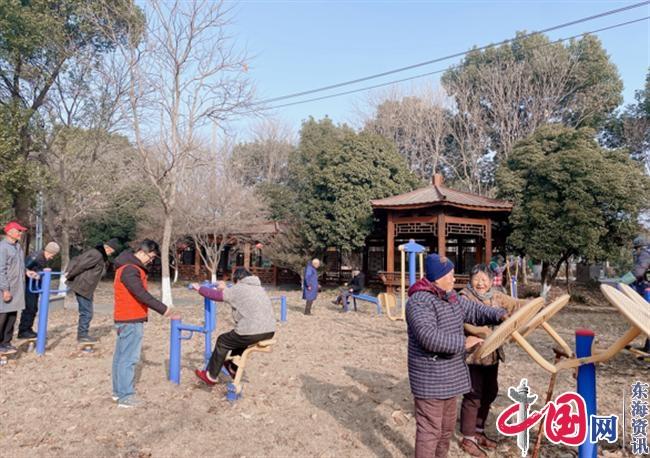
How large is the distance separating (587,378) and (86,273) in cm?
661

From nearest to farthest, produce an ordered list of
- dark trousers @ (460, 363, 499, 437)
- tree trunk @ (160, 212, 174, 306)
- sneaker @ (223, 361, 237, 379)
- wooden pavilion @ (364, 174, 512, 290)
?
dark trousers @ (460, 363, 499, 437), sneaker @ (223, 361, 237, 379), tree trunk @ (160, 212, 174, 306), wooden pavilion @ (364, 174, 512, 290)

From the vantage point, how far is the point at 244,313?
455 cm

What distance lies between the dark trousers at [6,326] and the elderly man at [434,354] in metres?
5.46

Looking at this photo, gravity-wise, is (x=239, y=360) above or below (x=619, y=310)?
below

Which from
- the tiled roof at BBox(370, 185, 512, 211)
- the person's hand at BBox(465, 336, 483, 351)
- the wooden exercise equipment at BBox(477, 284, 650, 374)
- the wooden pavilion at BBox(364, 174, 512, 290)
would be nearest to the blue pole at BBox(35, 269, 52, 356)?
the person's hand at BBox(465, 336, 483, 351)

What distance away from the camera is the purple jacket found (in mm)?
2816

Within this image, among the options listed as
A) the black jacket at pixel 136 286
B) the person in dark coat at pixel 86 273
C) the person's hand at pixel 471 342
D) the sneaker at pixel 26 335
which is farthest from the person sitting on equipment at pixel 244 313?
the sneaker at pixel 26 335

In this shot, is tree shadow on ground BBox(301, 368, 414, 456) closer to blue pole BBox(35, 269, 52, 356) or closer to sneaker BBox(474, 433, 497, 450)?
sneaker BBox(474, 433, 497, 450)

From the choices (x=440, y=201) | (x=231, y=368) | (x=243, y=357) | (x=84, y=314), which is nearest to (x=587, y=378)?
(x=243, y=357)

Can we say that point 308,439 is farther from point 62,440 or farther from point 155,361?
point 155,361

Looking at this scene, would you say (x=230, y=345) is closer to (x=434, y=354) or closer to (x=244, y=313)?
(x=244, y=313)

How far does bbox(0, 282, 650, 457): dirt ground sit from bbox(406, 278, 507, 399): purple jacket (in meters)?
1.12

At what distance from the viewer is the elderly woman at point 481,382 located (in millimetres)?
3721

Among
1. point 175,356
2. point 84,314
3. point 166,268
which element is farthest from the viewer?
point 166,268
